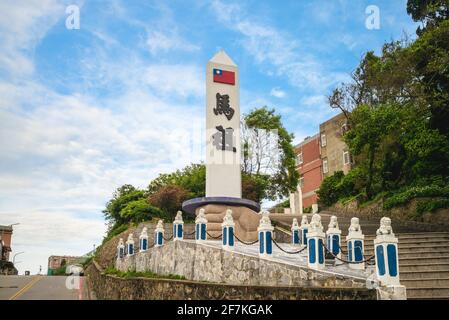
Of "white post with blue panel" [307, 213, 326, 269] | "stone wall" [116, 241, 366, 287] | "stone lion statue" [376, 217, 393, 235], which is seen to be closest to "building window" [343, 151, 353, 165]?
"stone wall" [116, 241, 366, 287]

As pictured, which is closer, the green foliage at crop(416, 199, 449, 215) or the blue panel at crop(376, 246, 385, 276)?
the blue panel at crop(376, 246, 385, 276)

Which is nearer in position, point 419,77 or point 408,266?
point 408,266

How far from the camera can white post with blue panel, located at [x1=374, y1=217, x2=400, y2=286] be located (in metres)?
8.52

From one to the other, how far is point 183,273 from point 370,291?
8315 millimetres

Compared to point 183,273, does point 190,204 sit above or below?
above

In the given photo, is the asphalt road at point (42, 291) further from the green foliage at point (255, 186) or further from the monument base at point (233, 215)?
the green foliage at point (255, 186)

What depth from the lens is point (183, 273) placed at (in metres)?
15.0

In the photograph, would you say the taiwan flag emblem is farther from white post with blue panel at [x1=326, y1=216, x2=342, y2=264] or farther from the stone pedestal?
white post with blue panel at [x1=326, y1=216, x2=342, y2=264]

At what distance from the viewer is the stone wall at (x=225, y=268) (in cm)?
952

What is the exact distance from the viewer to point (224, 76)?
68.4 ft

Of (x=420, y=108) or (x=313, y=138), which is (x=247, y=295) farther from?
(x=313, y=138)

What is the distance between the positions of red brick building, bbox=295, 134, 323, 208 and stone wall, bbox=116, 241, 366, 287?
24655mm

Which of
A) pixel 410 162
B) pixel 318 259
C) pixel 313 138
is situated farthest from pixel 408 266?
pixel 313 138

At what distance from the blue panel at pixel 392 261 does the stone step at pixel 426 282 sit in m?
2.40
